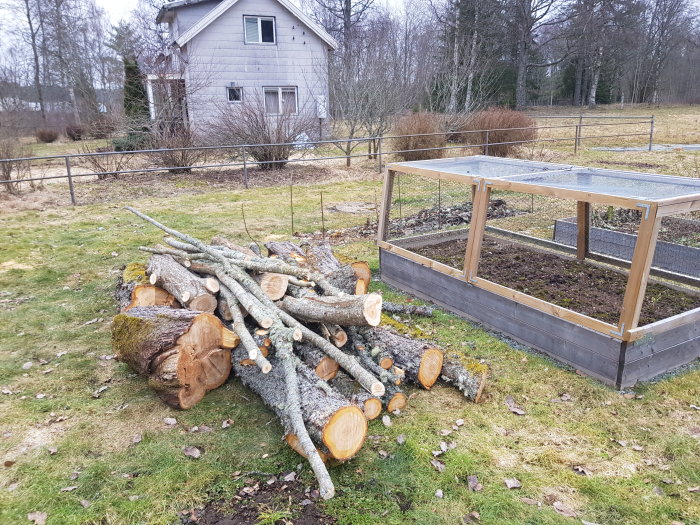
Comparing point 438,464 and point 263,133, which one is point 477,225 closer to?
point 438,464

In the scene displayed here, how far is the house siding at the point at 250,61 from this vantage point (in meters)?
19.2

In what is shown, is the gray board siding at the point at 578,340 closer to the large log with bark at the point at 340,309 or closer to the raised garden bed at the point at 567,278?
the raised garden bed at the point at 567,278

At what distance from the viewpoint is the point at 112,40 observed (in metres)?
30.3

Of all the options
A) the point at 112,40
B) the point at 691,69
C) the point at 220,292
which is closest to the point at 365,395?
the point at 220,292

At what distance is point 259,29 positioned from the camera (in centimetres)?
2041

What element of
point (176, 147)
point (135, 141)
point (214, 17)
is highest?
point (214, 17)

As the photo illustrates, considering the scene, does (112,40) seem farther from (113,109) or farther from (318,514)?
(318,514)

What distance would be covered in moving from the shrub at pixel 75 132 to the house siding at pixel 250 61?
25.0 feet

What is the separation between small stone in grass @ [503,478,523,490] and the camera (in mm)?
3115

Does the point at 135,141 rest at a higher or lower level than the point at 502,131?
lower

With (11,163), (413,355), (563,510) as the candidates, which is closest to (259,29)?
(11,163)

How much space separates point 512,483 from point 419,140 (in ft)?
42.9

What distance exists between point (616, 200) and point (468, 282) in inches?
65.4

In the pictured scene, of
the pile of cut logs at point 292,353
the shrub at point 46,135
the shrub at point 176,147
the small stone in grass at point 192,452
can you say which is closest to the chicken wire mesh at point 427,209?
the pile of cut logs at point 292,353
